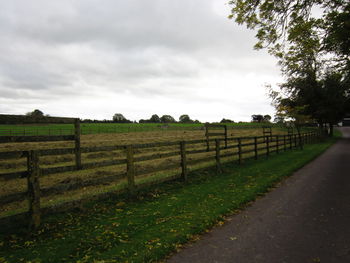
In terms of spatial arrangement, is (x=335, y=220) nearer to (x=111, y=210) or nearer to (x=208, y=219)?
(x=208, y=219)

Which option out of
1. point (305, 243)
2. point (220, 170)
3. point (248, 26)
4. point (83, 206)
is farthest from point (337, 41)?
point (83, 206)

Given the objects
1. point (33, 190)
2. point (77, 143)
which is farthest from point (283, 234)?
point (77, 143)

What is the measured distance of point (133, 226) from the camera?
4.53 metres

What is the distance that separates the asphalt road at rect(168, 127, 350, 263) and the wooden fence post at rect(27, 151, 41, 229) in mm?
2887

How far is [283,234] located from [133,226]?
2.85 m

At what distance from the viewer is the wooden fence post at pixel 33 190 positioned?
14.5 feet

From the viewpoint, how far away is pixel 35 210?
4457mm

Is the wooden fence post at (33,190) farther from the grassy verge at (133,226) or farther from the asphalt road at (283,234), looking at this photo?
the asphalt road at (283,234)

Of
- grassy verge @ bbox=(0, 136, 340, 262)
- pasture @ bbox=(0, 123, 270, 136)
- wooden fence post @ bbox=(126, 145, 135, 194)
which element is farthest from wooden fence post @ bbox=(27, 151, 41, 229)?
pasture @ bbox=(0, 123, 270, 136)

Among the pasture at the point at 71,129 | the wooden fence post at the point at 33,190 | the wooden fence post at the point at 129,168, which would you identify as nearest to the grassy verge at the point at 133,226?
the wooden fence post at the point at 33,190

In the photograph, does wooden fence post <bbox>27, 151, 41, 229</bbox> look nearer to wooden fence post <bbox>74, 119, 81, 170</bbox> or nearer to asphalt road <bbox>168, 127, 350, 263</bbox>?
wooden fence post <bbox>74, 119, 81, 170</bbox>

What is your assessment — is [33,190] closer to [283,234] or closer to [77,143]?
[77,143]

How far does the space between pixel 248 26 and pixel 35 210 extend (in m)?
10.1

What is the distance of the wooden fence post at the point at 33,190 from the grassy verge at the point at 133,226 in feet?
0.68
